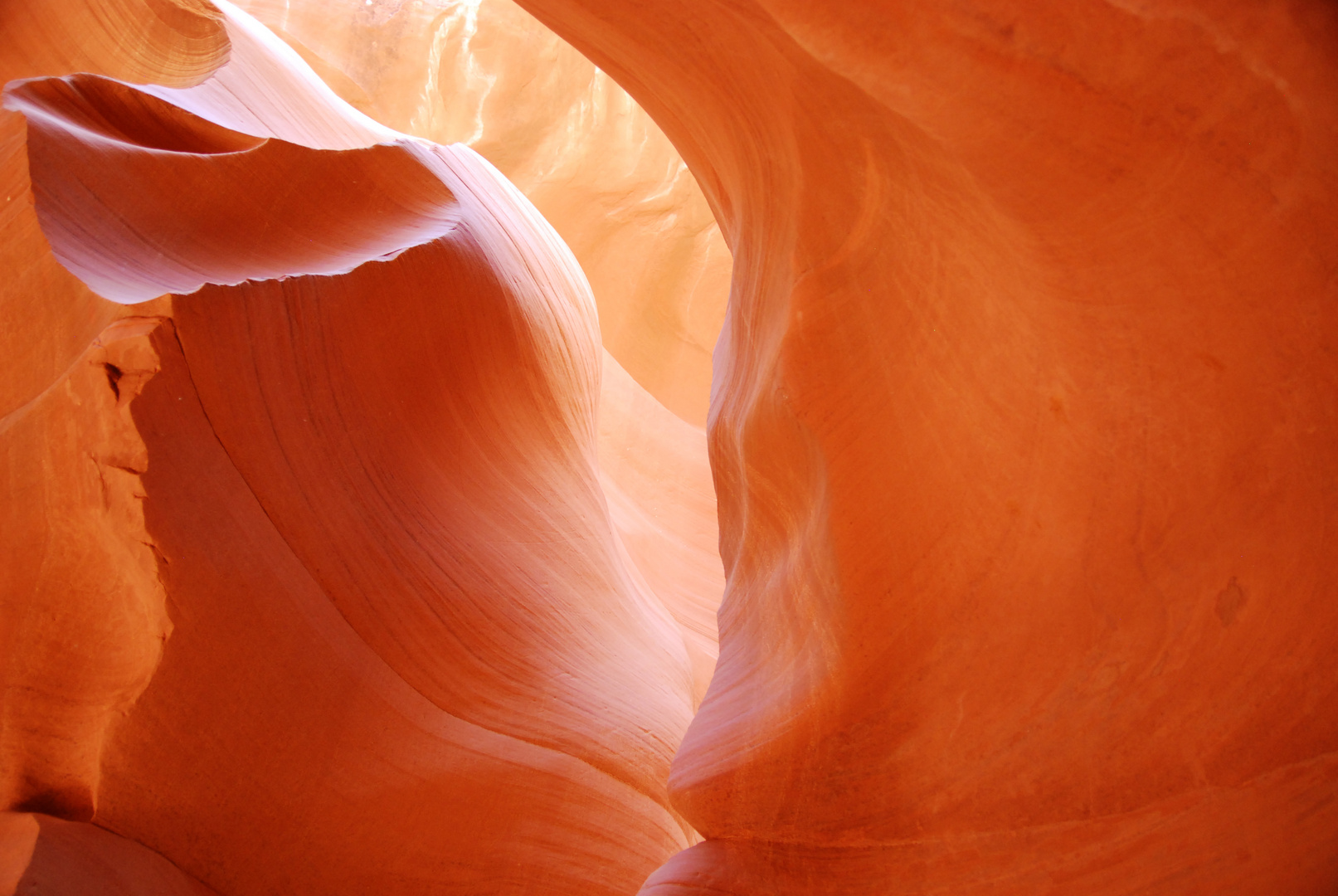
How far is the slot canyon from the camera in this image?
1338mm

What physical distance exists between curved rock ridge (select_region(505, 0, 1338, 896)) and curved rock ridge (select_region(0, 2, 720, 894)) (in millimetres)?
757

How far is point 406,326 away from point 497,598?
87cm

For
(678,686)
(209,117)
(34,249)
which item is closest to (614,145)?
(209,117)

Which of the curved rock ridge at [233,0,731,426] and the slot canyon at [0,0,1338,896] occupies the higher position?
the curved rock ridge at [233,0,731,426]

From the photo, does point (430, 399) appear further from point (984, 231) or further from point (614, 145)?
point (614, 145)

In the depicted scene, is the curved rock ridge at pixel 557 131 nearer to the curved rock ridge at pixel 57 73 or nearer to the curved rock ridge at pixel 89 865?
the curved rock ridge at pixel 57 73

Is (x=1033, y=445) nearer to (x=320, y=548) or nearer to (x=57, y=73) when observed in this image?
(x=320, y=548)

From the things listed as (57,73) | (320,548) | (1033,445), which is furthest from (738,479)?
(57,73)

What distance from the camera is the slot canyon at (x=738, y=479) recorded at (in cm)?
134

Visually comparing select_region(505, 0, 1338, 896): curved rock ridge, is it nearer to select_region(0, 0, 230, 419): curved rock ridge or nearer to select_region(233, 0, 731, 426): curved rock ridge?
select_region(0, 0, 230, 419): curved rock ridge

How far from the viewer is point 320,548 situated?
233cm

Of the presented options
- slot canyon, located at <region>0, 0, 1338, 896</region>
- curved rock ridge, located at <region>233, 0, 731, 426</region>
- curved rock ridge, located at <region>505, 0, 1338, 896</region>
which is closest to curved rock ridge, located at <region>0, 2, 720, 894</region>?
slot canyon, located at <region>0, 0, 1338, 896</region>

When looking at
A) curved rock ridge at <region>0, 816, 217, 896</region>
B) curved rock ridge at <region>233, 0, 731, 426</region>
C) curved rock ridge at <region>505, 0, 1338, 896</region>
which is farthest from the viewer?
curved rock ridge at <region>233, 0, 731, 426</region>

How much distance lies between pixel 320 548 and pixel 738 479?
1176 mm
